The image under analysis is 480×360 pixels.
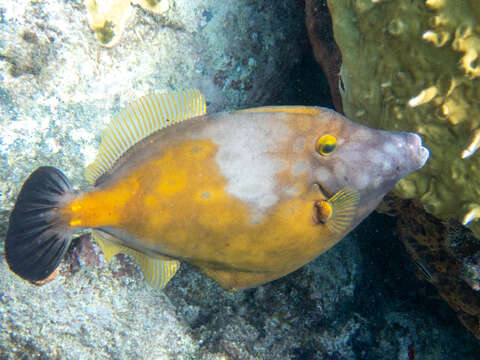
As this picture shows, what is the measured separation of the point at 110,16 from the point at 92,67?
1.34 ft

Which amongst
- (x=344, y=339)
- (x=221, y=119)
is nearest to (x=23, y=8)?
(x=221, y=119)

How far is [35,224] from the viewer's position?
5.74 feet

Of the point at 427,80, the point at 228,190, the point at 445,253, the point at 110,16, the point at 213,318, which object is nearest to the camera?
the point at 228,190

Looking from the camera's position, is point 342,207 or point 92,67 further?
point 92,67

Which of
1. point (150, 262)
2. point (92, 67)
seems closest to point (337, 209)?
point (150, 262)

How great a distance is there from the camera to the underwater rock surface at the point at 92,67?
86.5 inches

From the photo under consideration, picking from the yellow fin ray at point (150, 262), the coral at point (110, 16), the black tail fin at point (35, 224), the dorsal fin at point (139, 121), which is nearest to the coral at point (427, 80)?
the dorsal fin at point (139, 121)

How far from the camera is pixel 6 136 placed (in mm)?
2232

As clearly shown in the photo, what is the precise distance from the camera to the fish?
1712 millimetres

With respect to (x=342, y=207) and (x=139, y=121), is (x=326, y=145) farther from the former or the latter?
(x=139, y=121)

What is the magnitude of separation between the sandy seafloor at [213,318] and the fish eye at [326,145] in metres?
1.55

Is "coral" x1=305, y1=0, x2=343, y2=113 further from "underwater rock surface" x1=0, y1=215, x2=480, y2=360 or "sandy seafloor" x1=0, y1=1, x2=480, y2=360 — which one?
"underwater rock surface" x1=0, y1=215, x2=480, y2=360

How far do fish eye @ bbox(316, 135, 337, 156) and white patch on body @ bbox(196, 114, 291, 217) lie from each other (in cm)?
19

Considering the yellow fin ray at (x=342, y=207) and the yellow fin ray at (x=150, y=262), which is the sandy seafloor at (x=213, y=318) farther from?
the yellow fin ray at (x=342, y=207)
